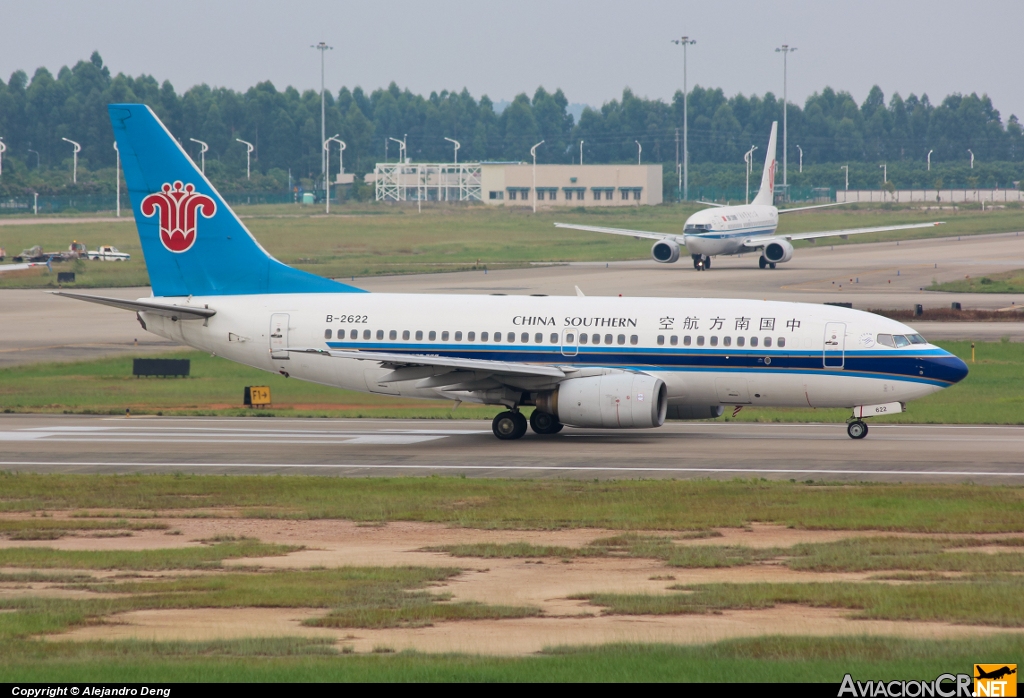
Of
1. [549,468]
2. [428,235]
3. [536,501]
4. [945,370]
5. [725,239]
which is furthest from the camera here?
[428,235]

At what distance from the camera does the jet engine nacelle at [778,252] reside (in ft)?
325

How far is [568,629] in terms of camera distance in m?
16.1

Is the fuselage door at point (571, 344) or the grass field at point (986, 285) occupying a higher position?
the grass field at point (986, 285)

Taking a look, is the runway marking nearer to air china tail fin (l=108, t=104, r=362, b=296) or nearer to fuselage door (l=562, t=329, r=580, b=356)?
fuselage door (l=562, t=329, r=580, b=356)

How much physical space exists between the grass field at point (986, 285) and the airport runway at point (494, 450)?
4869cm

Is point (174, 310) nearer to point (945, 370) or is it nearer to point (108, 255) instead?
point (945, 370)

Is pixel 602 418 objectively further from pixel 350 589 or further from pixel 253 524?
pixel 350 589

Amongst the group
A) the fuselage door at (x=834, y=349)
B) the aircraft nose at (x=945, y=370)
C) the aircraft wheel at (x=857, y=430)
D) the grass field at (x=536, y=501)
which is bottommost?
the grass field at (x=536, y=501)

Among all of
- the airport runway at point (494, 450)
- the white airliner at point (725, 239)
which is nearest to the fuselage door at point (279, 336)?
the airport runway at point (494, 450)

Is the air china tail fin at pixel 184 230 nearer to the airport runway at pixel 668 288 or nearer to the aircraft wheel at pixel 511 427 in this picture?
the aircraft wheel at pixel 511 427

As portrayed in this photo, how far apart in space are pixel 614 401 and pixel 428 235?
114 meters

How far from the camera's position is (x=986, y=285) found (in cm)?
8581

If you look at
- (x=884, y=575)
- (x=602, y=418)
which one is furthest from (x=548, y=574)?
(x=602, y=418)

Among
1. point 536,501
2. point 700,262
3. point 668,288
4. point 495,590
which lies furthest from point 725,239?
point 495,590
